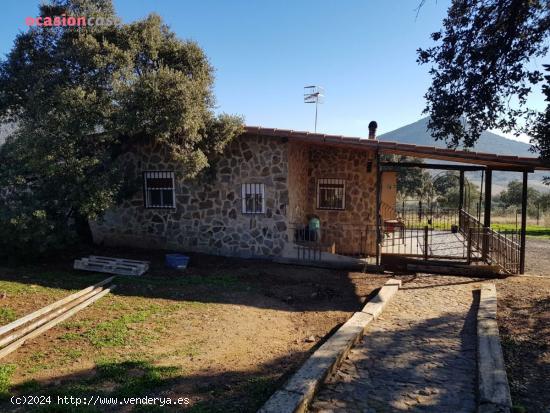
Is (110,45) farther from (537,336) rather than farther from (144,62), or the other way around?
(537,336)

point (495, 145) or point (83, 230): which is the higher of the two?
point (495, 145)

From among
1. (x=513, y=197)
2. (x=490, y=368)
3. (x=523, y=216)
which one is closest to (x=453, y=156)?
(x=523, y=216)

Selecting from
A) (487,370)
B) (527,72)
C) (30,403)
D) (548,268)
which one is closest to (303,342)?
(487,370)

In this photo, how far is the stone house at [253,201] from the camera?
1111 centimetres

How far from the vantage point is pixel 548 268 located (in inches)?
449

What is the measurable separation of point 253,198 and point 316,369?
7.49m

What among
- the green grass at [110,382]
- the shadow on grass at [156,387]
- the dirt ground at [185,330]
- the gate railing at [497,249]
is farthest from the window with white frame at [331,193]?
the green grass at [110,382]

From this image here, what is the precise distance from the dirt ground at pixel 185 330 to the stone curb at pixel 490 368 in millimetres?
1979

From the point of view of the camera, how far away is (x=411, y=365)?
4730 millimetres

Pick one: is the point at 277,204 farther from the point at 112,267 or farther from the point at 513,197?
the point at 513,197

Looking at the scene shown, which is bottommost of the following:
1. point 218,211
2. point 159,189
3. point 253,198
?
point 218,211

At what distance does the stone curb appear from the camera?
142 inches

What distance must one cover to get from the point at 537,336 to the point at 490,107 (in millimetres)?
3922

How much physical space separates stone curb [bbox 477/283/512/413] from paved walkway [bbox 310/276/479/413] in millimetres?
151
